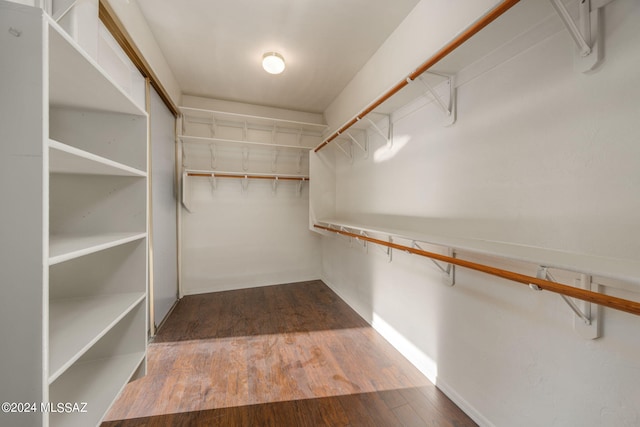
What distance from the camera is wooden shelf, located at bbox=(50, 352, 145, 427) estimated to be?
836 millimetres

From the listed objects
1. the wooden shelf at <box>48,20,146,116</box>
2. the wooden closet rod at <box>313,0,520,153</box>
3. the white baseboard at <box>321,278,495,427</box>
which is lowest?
the white baseboard at <box>321,278,495,427</box>

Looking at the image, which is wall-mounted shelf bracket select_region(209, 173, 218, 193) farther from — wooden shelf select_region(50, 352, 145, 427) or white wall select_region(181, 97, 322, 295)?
wooden shelf select_region(50, 352, 145, 427)

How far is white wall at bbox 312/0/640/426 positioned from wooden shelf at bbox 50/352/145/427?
166cm

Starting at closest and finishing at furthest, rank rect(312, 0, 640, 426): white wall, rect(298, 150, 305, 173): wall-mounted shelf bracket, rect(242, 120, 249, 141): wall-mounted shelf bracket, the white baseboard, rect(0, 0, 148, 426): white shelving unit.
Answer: rect(0, 0, 148, 426): white shelving unit < rect(312, 0, 640, 426): white wall < the white baseboard < rect(242, 120, 249, 141): wall-mounted shelf bracket < rect(298, 150, 305, 173): wall-mounted shelf bracket

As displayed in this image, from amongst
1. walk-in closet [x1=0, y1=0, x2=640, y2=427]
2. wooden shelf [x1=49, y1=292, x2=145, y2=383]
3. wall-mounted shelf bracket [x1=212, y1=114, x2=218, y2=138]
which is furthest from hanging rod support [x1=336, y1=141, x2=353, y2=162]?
wooden shelf [x1=49, y1=292, x2=145, y2=383]

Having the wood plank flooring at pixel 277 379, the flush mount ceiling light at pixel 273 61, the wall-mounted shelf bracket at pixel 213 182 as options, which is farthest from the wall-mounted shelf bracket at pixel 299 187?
the wood plank flooring at pixel 277 379

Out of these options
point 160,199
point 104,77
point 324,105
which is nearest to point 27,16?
point 104,77

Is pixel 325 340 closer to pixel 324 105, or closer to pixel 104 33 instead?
pixel 104 33

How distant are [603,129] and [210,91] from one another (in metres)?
3.25

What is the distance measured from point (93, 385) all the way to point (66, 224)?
694 millimetres

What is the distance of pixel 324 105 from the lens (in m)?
3.23

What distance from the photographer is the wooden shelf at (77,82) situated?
64 cm

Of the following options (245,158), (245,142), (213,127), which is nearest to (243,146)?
(245,158)

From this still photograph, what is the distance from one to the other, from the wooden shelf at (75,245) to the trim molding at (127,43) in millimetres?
1251
